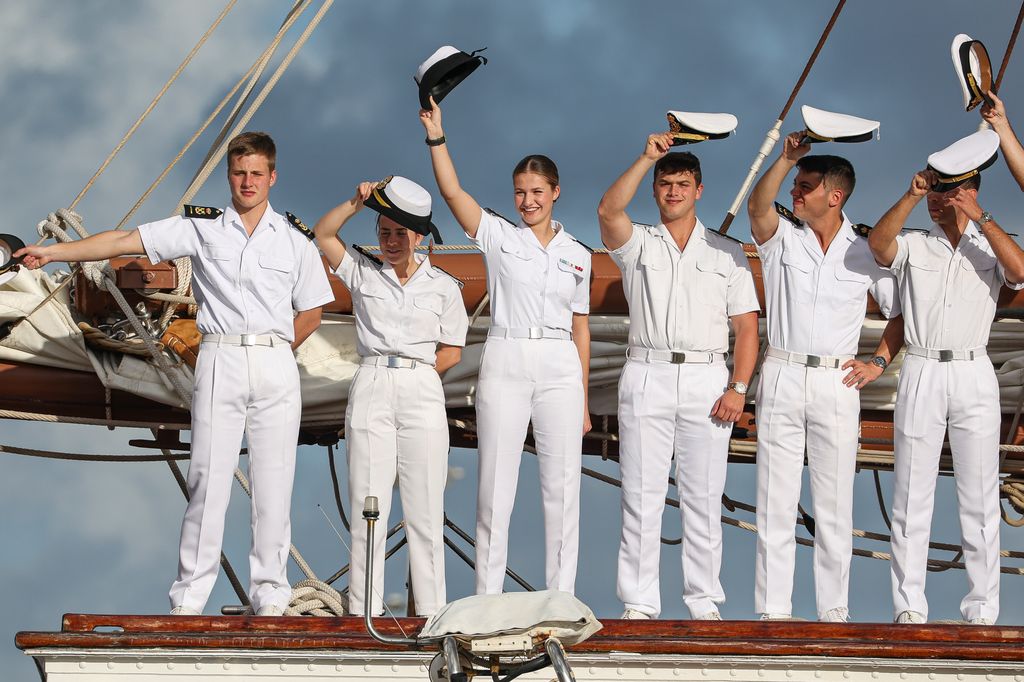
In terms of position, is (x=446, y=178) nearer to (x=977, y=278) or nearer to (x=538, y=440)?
(x=538, y=440)

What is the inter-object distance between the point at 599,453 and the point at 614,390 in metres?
0.47

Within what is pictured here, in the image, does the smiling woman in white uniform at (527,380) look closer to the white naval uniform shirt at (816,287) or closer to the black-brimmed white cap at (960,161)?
the white naval uniform shirt at (816,287)

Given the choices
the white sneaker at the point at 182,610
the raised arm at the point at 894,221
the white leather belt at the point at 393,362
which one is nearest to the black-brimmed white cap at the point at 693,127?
the raised arm at the point at 894,221

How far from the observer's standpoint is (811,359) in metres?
8.28

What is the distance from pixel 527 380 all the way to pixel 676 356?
2.22 ft

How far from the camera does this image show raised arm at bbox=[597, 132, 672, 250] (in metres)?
7.87

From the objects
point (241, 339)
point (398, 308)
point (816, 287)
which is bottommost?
point (241, 339)

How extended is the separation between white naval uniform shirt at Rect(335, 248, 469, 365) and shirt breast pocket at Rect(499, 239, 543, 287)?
1.09ft

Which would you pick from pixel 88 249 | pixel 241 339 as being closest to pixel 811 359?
pixel 241 339

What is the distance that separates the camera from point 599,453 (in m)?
10.0

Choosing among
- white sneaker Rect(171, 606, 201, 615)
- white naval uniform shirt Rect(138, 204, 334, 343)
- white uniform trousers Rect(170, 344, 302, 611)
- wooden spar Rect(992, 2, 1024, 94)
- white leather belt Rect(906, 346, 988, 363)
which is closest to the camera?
white sneaker Rect(171, 606, 201, 615)

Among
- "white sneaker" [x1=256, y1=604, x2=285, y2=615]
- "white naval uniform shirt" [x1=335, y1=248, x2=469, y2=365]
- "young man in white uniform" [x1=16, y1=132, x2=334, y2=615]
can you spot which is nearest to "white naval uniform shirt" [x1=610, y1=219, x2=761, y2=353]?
"white naval uniform shirt" [x1=335, y1=248, x2=469, y2=365]

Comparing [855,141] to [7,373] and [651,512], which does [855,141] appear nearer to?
[651,512]

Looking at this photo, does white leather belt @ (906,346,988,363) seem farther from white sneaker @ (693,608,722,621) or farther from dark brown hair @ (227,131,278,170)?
dark brown hair @ (227,131,278,170)
